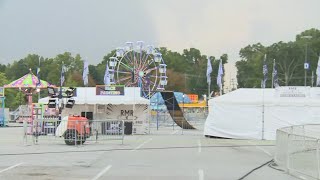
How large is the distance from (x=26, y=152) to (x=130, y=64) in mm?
44216

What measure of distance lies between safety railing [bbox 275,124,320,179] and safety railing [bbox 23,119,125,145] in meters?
10.1

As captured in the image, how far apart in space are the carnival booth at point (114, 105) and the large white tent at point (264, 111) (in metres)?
6.05

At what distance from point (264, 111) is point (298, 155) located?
1708cm

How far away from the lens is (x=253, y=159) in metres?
19.2

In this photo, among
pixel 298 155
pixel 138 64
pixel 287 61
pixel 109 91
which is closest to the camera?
pixel 298 155

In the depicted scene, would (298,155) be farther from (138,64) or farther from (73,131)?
(138,64)

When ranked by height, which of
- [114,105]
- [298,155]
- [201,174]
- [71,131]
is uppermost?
[114,105]

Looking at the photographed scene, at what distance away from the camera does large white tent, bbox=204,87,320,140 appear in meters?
31.8

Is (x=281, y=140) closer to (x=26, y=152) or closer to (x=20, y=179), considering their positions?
(x=20, y=179)

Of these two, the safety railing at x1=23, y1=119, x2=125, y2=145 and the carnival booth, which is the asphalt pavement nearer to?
the safety railing at x1=23, y1=119, x2=125, y2=145

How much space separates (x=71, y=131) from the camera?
24.3 meters

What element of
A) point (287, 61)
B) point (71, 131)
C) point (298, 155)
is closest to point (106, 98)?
point (71, 131)

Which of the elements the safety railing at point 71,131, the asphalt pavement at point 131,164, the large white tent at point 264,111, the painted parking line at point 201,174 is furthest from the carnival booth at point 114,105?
the painted parking line at point 201,174

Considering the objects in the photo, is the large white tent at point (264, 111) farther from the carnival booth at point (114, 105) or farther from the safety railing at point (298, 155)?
the safety railing at point (298, 155)
